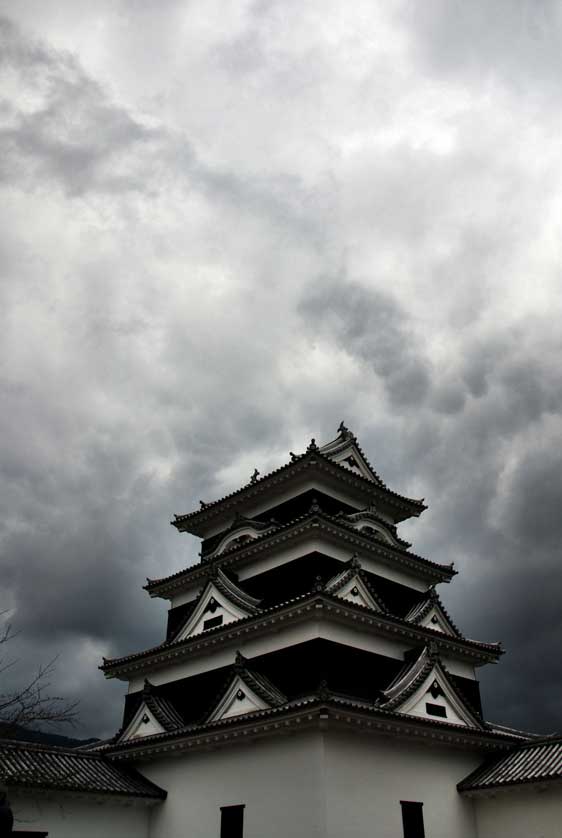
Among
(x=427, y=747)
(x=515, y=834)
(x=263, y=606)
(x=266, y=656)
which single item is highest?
(x=263, y=606)

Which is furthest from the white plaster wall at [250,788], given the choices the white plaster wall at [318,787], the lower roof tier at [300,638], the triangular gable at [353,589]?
the triangular gable at [353,589]

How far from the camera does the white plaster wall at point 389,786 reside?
648 inches

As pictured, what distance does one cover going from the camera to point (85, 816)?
63.5ft

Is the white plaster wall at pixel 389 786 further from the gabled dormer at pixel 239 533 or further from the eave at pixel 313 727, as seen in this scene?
the gabled dormer at pixel 239 533

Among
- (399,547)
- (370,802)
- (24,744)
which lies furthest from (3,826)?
(399,547)

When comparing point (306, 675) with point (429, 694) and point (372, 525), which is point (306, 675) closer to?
point (429, 694)

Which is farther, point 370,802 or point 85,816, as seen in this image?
point 85,816

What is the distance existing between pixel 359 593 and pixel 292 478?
200 inches

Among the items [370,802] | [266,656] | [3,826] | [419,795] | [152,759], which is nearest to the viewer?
[3,826]

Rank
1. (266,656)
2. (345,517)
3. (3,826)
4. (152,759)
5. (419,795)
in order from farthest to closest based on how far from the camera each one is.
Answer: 1. (345,517)
2. (152,759)
3. (266,656)
4. (419,795)
5. (3,826)

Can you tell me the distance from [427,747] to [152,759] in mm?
8528

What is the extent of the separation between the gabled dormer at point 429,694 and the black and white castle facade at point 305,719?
2.4 inches

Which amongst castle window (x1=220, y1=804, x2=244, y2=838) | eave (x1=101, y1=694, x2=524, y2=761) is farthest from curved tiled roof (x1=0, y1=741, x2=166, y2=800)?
castle window (x1=220, y1=804, x2=244, y2=838)

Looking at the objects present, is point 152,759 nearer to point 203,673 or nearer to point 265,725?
point 203,673
